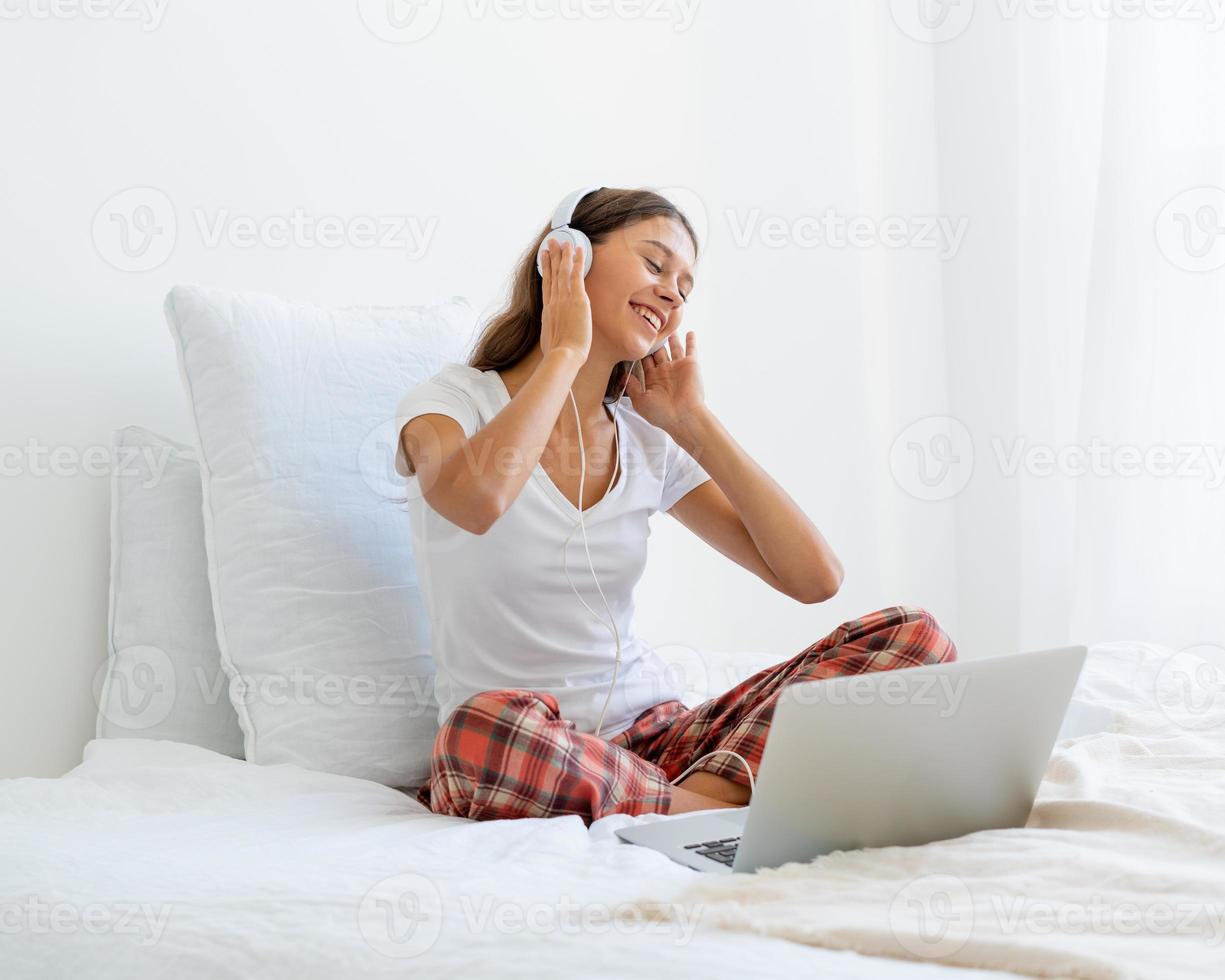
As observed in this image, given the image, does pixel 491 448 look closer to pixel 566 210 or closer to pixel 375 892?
pixel 566 210

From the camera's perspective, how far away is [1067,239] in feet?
7.44

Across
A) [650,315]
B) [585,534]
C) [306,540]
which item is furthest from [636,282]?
[306,540]

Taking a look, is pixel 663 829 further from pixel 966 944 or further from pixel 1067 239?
pixel 1067 239

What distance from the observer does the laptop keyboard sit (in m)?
0.94

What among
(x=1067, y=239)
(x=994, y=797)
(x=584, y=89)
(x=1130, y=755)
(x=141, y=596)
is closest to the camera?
(x=994, y=797)

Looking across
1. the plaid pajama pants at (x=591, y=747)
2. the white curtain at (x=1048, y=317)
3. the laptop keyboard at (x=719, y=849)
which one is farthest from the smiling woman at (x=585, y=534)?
the white curtain at (x=1048, y=317)

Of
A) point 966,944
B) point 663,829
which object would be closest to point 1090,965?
point 966,944

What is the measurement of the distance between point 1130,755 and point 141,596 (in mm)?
1103

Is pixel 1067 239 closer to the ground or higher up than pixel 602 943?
higher up

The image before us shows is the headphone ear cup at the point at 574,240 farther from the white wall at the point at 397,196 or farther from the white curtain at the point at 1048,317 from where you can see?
the white curtain at the point at 1048,317

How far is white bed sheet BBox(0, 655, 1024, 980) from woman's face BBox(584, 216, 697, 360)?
63cm

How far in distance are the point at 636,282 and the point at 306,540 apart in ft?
1.66

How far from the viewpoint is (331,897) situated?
2.62 feet

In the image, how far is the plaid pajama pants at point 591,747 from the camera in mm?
1085
